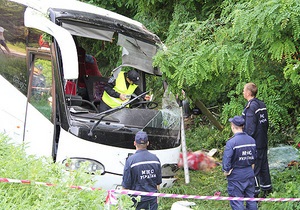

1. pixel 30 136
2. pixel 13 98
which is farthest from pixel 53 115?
pixel 13 98

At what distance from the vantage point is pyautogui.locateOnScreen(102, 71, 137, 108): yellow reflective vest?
27.6ft

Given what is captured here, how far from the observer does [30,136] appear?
768 centimetres

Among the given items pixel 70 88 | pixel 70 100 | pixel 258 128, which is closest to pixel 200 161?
pixel 258 128

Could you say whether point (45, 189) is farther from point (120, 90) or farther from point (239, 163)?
point (120, 90)

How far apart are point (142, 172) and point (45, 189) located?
1667mm

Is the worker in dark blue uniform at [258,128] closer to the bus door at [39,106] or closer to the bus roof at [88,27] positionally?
the bus roof at [88,27]

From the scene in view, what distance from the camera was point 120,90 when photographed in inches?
340

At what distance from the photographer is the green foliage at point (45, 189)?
446 centimetres

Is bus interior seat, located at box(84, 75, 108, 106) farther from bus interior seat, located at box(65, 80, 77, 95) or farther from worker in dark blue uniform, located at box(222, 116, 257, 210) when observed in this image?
worker in dark blue uniform, located at box(222, 116, 257, 210)

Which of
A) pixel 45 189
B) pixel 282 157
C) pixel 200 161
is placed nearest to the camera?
pixel 45 189

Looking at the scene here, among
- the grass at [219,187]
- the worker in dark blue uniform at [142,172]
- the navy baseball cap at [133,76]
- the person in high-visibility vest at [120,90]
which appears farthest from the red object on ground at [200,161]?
the worker in dark blue uniform at [142,172]

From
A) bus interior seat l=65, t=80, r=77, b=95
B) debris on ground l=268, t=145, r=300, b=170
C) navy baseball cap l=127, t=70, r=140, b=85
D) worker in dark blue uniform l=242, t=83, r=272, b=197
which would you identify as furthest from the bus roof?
debris on ground l=268, t=145, r=300, b=170

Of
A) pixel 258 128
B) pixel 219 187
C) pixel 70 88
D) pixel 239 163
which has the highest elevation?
pixel 70 88

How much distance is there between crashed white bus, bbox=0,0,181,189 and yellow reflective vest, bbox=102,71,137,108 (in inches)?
9.5
